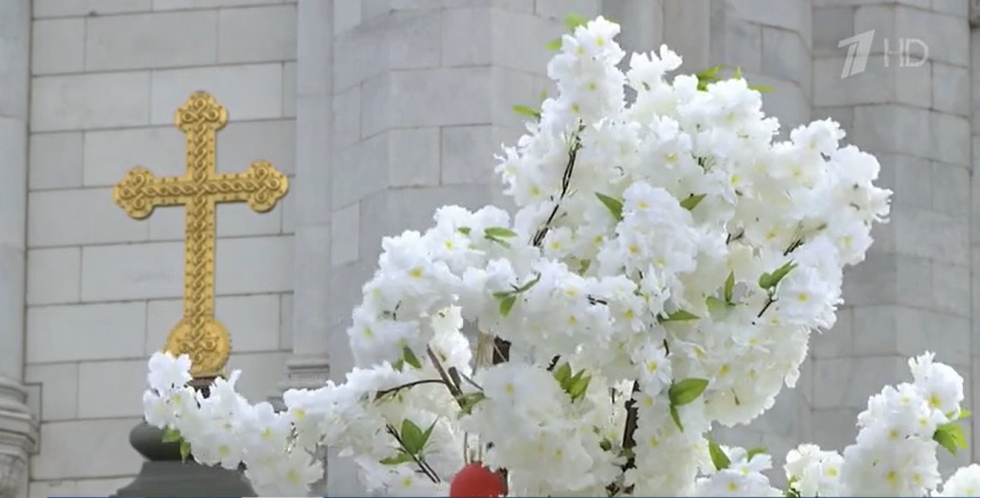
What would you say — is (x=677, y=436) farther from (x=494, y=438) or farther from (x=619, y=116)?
(x=619, y=116)

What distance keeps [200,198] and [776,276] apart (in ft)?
19.2

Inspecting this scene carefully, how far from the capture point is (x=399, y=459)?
7.11m

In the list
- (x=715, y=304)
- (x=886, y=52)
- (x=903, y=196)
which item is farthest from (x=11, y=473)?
(x=715, y=304)

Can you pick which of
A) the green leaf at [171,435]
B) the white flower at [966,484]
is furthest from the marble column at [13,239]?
the white flower at [966,484]

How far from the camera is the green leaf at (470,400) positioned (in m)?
6.91

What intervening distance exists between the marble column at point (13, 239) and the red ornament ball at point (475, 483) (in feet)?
19.2

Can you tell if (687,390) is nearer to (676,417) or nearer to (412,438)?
(676,417)

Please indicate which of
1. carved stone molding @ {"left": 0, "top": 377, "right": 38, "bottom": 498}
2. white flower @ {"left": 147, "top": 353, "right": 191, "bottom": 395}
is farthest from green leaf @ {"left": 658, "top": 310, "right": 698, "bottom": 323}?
carved stone molding @ {"left": 0, "top": 377, "right": 38, "bottom": 498}

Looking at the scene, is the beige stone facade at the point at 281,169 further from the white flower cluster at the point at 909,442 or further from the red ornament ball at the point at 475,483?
the red ornament ball at the point at 475,483

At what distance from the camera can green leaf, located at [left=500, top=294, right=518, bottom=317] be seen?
21.9 ft

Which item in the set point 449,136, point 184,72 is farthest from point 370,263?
point 184,72

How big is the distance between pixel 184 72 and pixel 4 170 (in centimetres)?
94

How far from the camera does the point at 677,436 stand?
6.77 metres

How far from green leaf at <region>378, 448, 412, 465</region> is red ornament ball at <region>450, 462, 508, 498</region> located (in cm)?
45
